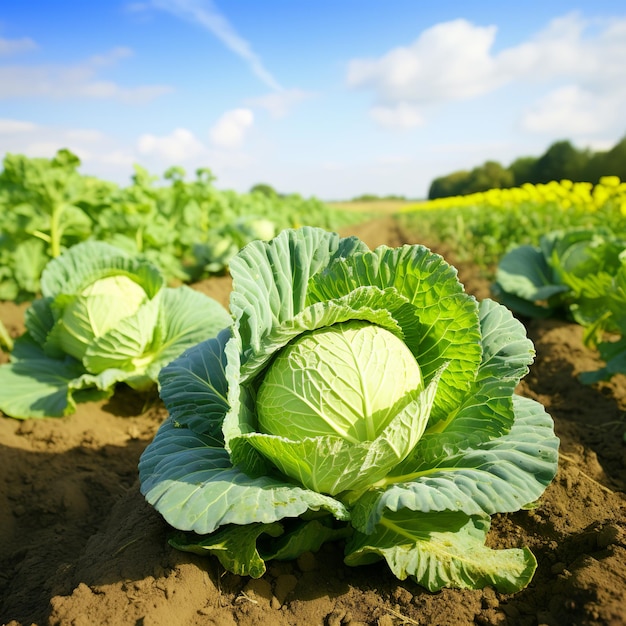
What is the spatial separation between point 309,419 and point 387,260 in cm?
76

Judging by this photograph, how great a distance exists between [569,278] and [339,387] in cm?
424

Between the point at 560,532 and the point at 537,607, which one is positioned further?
the point at 560,532

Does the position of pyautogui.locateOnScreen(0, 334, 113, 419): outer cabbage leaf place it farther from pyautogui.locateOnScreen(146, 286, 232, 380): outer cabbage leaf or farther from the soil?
pyautogui.locateOnScreen(146, 286, 232, 380): outer cabbage leaf

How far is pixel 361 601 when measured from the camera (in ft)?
7.23

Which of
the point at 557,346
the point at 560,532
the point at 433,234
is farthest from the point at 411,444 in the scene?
the point at 433,234

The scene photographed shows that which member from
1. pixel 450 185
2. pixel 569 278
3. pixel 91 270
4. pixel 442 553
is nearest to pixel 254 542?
pixel 442 553

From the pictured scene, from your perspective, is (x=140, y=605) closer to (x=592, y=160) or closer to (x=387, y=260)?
(x=387, y=260)

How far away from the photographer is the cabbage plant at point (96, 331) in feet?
14.2

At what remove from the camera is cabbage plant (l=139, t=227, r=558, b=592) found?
2.09 m

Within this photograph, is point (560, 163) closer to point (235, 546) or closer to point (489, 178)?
point (489, 178)

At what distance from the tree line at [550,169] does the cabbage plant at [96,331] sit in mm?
38851

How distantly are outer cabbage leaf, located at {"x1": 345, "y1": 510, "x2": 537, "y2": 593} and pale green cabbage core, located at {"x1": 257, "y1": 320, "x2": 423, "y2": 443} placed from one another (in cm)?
41

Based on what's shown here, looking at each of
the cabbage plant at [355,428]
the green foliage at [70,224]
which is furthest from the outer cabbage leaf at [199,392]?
the green foliage at [70,224]

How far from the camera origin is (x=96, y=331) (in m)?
4.45
